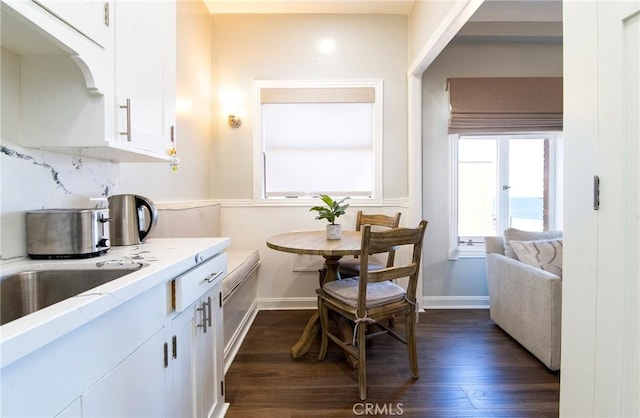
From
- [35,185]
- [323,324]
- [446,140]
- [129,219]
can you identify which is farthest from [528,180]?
[35,185]

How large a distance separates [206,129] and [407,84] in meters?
2.04

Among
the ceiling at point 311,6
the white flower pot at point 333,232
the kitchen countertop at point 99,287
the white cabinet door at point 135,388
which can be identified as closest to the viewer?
the kitchen countertop at point 99,287

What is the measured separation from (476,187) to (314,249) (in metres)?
2.08

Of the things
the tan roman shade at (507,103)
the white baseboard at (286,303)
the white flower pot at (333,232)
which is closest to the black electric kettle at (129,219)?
the white flower pot at (333,232)

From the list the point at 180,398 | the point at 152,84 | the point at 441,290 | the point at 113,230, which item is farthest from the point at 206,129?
the point at 441,290

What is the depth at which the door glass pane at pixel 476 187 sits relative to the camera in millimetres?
2893

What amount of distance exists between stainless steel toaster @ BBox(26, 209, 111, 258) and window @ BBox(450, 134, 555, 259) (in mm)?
2880

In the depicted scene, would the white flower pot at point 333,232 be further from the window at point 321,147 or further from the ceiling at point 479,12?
the ceiling at point 479,12

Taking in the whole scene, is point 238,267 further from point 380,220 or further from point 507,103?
point 507,103

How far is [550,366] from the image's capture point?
1815 mm

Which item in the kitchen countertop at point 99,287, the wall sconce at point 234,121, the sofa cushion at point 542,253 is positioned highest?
the wall sconce at point 234,121

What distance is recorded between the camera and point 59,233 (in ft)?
3.19

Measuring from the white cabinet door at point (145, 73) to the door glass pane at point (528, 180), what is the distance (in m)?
3.08

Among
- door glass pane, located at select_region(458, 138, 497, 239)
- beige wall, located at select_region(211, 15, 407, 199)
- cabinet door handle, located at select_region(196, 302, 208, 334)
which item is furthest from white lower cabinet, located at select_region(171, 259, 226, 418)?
door glass pane, located at select_region(458, 138, 497, 239)
